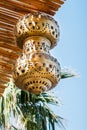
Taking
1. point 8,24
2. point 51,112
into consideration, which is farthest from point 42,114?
point 8,24

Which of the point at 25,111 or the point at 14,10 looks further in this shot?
the point at 25,111

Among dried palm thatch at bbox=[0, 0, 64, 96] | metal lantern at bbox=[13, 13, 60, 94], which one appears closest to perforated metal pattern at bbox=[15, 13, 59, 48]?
metal lantern at bbox=[13, 13, 60, 94]

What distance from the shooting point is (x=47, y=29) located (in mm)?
1083

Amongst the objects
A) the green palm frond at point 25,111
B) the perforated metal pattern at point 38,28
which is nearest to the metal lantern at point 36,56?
the perforated metal pattern at point 38,28

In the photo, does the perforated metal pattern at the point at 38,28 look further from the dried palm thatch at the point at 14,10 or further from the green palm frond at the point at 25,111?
the green palm frond at the point at 25,111

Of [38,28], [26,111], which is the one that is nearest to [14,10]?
[38,28]

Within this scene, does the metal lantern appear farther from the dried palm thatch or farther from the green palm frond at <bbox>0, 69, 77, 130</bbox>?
the green palm frond at <bbox>0, 69, 77, 130</bbox>

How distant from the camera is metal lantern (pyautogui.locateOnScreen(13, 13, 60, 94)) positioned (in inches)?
39.6

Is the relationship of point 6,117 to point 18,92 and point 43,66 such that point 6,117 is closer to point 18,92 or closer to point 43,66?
point 18,92

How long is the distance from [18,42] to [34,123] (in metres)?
3.84

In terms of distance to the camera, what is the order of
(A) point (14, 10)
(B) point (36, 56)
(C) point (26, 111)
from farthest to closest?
(C) point (26, 111) → (A) point (14, 10) → (B) point (36, 56)

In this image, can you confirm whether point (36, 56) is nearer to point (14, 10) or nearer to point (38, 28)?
point (38, 28)

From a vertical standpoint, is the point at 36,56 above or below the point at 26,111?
below

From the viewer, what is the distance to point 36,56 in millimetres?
1003
